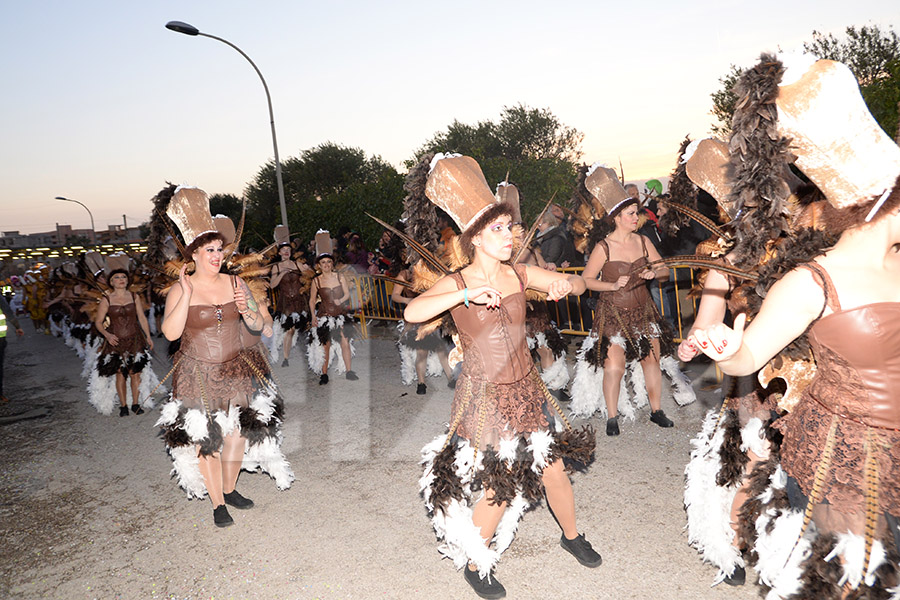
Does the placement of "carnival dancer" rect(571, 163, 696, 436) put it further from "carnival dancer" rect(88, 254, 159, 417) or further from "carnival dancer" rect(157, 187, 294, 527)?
"carnival dancer" rect(88, 254, 159, 417)

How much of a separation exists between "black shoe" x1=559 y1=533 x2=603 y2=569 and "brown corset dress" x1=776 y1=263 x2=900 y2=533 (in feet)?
5.78

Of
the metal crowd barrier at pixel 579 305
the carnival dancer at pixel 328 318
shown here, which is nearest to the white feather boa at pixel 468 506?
the metal crowd barrier at pixel 579 305

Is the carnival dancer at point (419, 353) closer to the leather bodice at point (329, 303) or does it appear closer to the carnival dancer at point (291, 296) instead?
the leather bodice at point (329, 303)

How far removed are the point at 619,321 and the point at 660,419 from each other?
984mm

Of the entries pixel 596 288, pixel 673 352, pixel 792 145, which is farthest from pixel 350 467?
pixel 792 145

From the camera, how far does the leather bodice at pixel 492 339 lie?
352 centimetres

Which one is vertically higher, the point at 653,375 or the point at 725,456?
the point at 725,456

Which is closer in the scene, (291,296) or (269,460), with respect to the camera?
(269,460)

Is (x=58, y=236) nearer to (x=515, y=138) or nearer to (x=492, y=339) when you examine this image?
(x=515, y=138)

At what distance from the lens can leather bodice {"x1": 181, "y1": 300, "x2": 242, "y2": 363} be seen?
472 cm

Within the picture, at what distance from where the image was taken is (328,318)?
9.31 meters

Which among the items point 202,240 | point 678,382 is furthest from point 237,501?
point 678,382

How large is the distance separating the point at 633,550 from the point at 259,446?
2.76m

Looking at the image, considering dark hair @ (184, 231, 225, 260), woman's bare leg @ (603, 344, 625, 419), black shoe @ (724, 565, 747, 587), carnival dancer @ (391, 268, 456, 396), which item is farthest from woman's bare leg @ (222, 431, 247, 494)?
black shoe @ (724, 565, 747, 587)
